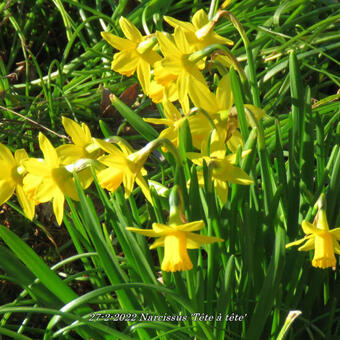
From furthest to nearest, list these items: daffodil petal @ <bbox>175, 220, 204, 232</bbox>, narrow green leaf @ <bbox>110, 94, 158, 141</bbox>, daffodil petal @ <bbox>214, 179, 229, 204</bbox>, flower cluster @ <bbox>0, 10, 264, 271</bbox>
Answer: narrow green leaf @ <bbox>110, 94, 158, 141</bbox>, daffodil petal @ <bbox>214, 179, 229, 204</bbox>, flower cluster @ <bbox>0, 10, 264, 271</bbox>, daffodil petal @ <bbox>175, 220, 204, 232</bbox>

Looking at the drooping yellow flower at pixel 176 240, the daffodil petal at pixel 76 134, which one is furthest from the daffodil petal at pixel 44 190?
the drooping yellow flower at pixel 176 240

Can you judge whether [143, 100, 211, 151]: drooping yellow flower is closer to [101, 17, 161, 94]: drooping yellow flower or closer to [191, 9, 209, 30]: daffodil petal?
[101, 17, 161, 94]: drooping yellow flower

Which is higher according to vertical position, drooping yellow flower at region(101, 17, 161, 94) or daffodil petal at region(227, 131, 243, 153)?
drooping yellow flower at region(101, 17, 161, 94)

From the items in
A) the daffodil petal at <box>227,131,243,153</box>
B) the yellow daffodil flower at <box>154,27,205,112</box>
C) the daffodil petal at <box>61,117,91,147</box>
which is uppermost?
the yellow daffodil flower at <box>154,27,205,112</box>

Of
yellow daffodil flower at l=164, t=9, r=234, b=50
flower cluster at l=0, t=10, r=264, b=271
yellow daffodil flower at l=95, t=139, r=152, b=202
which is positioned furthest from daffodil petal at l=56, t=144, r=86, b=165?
yellow daffodil flower at l=164, t=9, r=234, b=50

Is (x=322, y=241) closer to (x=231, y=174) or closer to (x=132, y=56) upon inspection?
(x=231, y=174)

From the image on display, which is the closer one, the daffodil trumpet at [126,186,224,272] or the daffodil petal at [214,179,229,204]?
the daffodil trumpet at [126,186,224,272]

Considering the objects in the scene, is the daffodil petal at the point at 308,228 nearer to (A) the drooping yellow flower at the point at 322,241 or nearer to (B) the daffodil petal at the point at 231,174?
(A) the drooping yellow flower at the point at 322,241

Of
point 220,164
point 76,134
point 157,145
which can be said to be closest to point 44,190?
point 76,134
